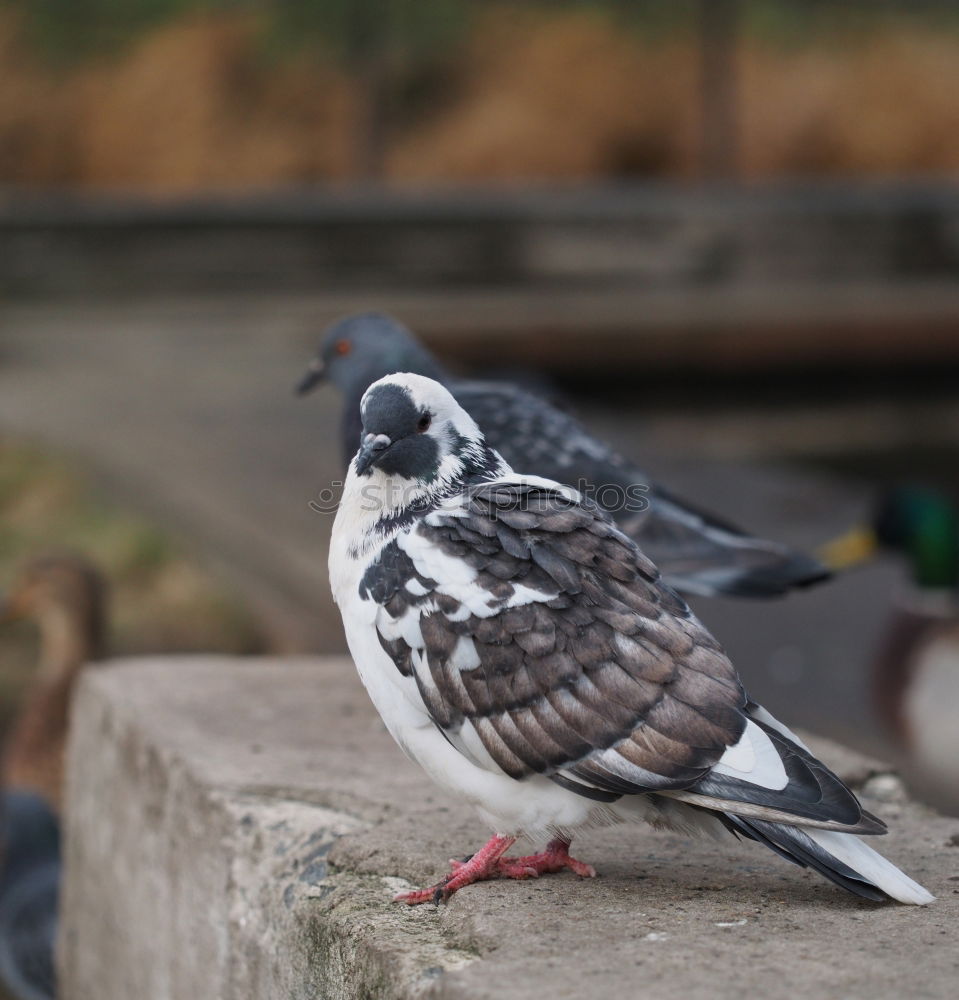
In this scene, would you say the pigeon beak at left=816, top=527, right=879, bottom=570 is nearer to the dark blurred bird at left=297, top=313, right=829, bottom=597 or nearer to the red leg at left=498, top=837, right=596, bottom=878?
the dark blurred bird at left=297, top=313, right=829, bottom=597

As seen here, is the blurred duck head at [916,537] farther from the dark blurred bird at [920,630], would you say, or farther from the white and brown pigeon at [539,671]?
the white and brown pigeon at [539,671]

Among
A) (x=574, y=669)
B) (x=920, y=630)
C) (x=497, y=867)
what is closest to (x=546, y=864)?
(x=497, y=867)

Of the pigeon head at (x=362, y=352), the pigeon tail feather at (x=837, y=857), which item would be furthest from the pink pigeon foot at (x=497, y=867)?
the pigeon head at (x=362, y=352)

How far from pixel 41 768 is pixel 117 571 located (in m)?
1.81

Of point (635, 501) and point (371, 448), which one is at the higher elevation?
point (371, 448)

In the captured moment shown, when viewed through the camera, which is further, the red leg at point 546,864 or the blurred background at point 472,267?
the blurred background at point 472,267

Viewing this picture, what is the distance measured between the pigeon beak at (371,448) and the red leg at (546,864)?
711 mm

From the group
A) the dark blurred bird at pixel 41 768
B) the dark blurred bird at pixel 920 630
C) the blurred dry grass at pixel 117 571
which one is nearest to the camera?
the dark blurred bird at pixel 41 768

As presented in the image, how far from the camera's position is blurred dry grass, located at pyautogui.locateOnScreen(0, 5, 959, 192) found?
2005 cm

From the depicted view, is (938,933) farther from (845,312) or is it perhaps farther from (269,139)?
(269,139)

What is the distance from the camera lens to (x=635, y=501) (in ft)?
12.2

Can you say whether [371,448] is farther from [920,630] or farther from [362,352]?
[920,630]

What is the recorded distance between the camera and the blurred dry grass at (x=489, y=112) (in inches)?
789

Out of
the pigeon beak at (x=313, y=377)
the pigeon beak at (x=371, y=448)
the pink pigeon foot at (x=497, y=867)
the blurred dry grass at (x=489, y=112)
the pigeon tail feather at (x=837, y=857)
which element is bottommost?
the pink pigeon foot at (x=497, y=867)
